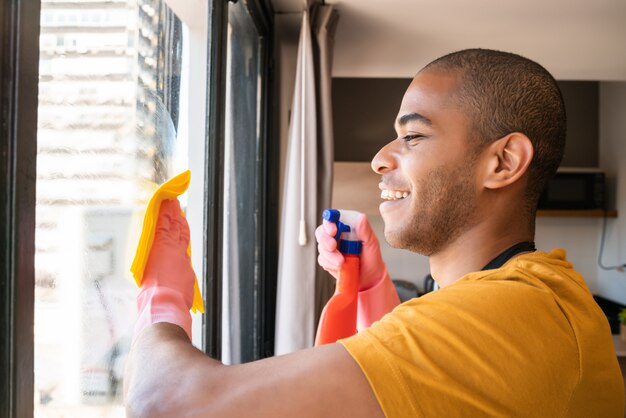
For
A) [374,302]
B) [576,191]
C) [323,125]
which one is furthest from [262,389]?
[576,191]

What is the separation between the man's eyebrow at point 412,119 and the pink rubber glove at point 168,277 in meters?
0.36

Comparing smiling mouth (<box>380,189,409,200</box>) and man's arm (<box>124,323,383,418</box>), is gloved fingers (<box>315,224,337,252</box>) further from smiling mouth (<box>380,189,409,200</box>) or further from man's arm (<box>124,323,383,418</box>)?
man's arm (<box>124,323,383,418</box>)

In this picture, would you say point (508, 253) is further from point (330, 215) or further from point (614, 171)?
point (614, 171)

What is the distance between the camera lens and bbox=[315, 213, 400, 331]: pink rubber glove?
139cm

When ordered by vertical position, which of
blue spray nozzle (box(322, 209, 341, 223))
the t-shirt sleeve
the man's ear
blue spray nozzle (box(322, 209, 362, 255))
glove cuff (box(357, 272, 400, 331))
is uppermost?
the man's ear

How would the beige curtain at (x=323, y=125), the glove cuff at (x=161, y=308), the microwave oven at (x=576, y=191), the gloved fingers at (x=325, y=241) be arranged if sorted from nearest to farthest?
the glove cuff at (x=161, y=308) < the gloved fingers at (x=325, y=241) < the beige curtain at (x=323, y=125) < the microwave oven at (x=576, y=191)

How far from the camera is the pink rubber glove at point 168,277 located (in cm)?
80

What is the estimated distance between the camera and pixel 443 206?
0.86m

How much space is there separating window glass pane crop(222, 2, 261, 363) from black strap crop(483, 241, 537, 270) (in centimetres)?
106

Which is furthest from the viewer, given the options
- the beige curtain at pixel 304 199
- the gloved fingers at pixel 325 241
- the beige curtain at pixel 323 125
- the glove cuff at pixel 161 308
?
the beige curtain at pixel 323 125

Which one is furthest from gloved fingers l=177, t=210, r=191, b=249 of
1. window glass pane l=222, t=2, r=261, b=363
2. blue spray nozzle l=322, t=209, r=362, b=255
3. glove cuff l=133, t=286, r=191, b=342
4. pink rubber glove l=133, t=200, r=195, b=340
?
window glass pane l=222, t=2, r=261, b=363

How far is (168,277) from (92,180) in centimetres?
17

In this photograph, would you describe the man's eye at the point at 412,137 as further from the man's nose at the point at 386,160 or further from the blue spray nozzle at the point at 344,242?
the blue spray nozzle at the point at 344,242

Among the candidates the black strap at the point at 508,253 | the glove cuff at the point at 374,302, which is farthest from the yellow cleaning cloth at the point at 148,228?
the glove cuff at the point at 374,302
